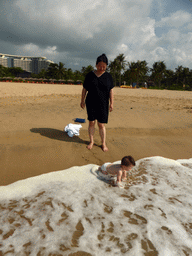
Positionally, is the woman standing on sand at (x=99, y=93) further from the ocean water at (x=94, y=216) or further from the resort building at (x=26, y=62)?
the resort building at (x=26, y=62)

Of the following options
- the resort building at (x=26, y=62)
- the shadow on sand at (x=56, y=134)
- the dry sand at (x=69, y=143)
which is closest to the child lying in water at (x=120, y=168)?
the dry sand at (x=69, y=143)

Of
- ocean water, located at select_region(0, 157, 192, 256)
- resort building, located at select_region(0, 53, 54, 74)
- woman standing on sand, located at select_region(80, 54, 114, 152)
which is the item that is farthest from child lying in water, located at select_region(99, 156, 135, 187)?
resort building, located at select_region(0, 53, 54, 74)

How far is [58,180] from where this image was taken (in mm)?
2178

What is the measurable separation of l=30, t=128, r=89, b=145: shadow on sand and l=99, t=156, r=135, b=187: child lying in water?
118 cm

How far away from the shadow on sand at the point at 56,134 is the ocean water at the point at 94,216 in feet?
3.88

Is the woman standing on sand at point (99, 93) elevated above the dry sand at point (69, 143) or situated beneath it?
elevated above

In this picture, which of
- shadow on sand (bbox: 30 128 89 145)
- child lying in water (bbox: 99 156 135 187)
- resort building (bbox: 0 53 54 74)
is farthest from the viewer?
resort building (bbox: 0 53 54 74)

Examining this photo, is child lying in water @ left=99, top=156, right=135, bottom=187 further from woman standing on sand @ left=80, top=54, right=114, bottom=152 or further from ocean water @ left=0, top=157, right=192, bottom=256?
woman standing on sand @ left=80, top=54, right=114, bottom=152

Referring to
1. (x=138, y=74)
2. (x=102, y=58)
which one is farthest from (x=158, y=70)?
(x=102, y=58)

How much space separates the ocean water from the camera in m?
1.31

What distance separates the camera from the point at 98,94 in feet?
9.96

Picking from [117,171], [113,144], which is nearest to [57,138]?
[113,144]

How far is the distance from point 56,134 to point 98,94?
1.45 m

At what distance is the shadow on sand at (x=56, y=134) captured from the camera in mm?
3497
